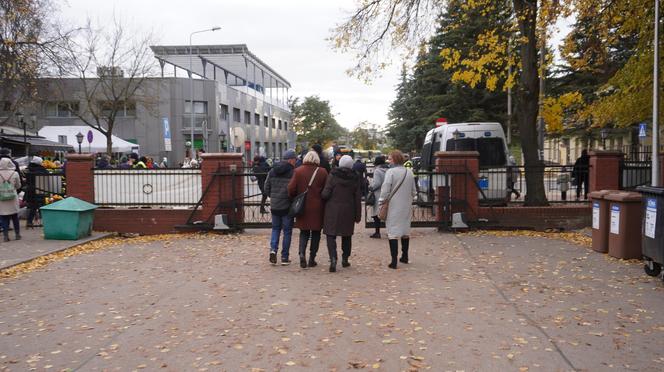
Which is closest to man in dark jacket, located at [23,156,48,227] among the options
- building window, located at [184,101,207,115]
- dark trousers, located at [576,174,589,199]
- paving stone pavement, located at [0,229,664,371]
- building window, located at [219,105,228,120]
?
paving stone pavement, located at [0,229,664,371]

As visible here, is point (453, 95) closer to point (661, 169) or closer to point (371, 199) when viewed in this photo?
point (661, 169)

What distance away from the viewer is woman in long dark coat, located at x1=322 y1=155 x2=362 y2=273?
28.7 ft

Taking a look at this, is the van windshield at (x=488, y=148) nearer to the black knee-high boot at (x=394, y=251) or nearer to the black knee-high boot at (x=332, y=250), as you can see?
the black knee-high boot at (x=394, y=251)

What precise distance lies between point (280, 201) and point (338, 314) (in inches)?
124

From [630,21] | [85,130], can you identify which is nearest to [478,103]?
[630,21]

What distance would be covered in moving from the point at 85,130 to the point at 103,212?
28.3m

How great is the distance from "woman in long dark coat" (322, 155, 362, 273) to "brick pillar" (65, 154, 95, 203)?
7515mm

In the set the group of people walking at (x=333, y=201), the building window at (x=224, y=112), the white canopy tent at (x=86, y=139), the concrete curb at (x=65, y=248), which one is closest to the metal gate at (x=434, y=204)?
the group of people walking at (x=333, y=201)

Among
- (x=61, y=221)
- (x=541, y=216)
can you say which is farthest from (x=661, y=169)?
(x=61, y=221)

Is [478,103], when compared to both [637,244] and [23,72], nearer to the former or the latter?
[23,72]

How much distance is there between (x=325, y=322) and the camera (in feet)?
20.4

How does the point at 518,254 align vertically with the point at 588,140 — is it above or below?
below

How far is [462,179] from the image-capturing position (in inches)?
536

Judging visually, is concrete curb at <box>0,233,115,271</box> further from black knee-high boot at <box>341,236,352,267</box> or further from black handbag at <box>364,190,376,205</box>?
black handbag at <box>364,190,376,205</box>
